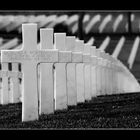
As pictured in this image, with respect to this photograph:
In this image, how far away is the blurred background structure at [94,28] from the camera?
2852cm

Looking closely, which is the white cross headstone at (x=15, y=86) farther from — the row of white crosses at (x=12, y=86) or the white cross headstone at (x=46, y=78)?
the white cross headstone at (x=46, y=78)

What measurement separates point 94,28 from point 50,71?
94.2 ft

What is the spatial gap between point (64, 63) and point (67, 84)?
1.68 ft

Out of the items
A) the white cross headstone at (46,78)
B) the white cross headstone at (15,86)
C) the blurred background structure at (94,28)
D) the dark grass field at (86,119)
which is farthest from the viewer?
the blurred background structure at (94,28)

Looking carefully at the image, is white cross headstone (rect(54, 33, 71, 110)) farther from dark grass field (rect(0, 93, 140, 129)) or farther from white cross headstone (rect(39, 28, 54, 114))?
white cross headstone (rect(39, 28, 54, 114))

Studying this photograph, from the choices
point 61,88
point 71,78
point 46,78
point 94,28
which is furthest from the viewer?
point 94,28

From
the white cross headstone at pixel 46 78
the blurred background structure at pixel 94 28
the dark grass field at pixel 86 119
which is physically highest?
the blurred background structure at pixel 94 28

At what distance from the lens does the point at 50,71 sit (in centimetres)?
711

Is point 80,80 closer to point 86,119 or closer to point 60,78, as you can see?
point 60,78

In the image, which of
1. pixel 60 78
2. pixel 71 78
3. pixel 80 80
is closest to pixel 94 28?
pixel 80 80

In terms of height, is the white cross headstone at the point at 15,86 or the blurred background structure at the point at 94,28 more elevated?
the blurred background structure at the point at 94,28

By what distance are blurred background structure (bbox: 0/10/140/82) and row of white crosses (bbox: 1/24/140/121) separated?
15.5 m

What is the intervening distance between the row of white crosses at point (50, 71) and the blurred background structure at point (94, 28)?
51.0ft

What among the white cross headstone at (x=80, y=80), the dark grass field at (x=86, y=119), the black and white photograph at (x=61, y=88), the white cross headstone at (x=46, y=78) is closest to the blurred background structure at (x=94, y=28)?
the black and white photograph at (x=61, y=88)
